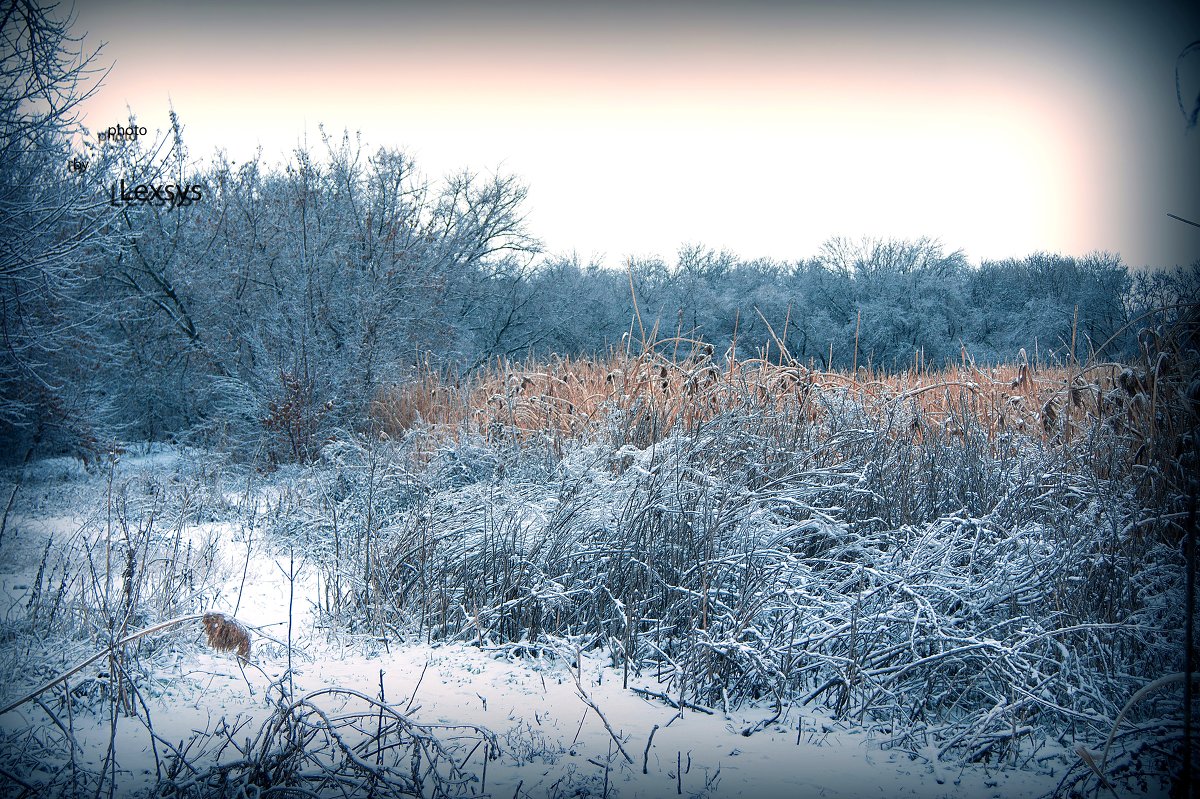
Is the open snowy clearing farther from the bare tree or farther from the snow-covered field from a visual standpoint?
the bare tree

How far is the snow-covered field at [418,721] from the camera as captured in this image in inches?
66.3

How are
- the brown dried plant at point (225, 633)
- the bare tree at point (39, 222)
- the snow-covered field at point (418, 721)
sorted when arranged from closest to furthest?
the snow-covered field at point (418, 721) < the brown dried plant at point (225, 633) < the bare tree at point (39, 222)

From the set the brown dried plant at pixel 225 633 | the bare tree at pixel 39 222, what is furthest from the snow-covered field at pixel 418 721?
the bare tree at pixel 39 222

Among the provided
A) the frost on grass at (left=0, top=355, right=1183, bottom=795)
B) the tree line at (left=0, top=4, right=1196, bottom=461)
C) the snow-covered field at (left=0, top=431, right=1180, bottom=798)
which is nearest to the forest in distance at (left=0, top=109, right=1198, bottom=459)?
the tree line at (left=0, top=4, right=1196, bottom=461)

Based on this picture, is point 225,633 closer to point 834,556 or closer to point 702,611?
point 702,611

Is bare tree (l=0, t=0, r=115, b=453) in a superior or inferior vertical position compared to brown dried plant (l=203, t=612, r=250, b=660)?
superior

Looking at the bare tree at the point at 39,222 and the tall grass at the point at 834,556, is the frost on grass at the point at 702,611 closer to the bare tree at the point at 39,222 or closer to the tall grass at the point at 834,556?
the tall grass at the point at 834,556

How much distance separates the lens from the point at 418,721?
198 cm

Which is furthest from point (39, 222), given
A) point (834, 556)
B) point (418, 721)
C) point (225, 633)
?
point (834, 556)

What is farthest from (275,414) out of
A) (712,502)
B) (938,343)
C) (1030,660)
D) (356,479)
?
(938,343)

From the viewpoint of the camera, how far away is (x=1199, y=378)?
7.47ft

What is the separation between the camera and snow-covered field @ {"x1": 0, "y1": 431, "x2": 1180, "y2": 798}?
1.68 metres

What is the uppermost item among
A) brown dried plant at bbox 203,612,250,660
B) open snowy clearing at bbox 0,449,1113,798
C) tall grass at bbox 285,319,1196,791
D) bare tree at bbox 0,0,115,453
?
bare tree at bbox 0,0,115,453

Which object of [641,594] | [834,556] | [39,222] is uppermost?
[39,222]
